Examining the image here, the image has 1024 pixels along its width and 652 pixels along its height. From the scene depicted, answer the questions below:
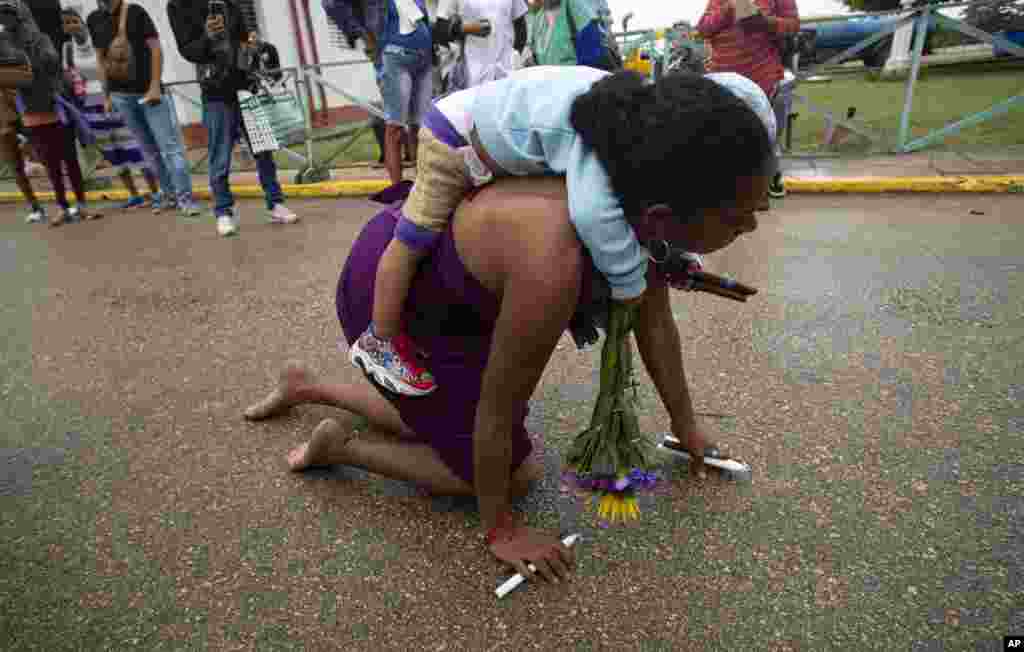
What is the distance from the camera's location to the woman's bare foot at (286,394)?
2.28 metres

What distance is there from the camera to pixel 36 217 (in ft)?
20.6

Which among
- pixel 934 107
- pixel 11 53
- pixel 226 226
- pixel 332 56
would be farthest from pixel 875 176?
pixel 332 56

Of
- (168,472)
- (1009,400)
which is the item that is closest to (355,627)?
(168,472)

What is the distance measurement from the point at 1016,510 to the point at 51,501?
2.72 m

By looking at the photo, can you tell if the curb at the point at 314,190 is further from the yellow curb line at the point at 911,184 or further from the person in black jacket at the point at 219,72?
the yellow curb line at the point at 911,184

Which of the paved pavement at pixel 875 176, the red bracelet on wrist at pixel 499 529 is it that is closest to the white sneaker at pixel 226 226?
the paved pavement at pixel 875 176

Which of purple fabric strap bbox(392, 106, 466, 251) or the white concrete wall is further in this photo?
the white concrete wall

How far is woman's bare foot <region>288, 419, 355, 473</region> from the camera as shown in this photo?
194cm

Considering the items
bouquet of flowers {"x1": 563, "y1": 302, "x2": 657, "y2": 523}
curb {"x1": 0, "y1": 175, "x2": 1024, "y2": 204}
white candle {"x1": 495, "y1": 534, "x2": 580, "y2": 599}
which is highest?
bouquet of flowers {"x1": 563, "y1": 302, "x2": 657, "y2": 523}

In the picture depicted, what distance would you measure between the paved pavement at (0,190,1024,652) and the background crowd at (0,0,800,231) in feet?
7.03

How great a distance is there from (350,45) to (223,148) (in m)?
1.26

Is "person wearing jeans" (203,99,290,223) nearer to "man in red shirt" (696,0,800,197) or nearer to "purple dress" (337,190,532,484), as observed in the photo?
"man in red shirt" (696,0,800,197)

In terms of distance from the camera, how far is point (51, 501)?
6.39 feet

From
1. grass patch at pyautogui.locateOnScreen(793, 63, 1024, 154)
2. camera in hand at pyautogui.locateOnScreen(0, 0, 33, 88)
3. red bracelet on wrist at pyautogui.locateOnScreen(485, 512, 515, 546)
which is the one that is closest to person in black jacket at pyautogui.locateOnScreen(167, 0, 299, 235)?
camera in hand at pyautogui.locateOnScreen(0, 0, 33, 88)
